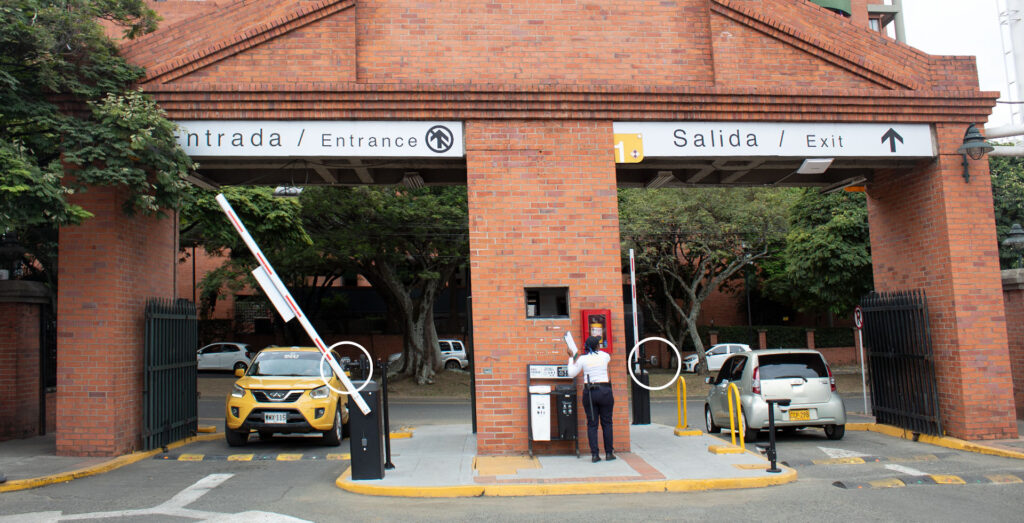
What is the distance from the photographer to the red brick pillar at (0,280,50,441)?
40.6 feet

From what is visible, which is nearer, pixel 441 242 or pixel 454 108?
pixel 454 108

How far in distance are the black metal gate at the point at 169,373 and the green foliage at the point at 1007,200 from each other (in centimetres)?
2546

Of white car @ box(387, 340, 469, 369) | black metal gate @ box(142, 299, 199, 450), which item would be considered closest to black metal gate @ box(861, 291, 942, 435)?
black metal gate @ box(142, 299, 199, 450)

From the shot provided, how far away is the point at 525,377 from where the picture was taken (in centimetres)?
1028

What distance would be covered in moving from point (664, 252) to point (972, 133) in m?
19.3

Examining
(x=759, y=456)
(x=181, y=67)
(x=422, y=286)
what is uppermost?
(x=181, y=67)

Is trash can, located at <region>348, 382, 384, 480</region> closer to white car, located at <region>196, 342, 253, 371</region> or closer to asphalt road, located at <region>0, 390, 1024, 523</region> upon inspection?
asphalt road, located at <region>0, 390, 1024, 523</region>

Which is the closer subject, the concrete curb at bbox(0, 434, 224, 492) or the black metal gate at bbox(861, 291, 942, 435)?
the concrete curb at bbox(0, 434, 224, 492)

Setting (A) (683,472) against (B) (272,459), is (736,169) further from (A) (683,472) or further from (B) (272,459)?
(B) (272,459)

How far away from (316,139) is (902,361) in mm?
9708

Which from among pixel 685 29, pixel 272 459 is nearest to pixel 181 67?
pixel 272 459

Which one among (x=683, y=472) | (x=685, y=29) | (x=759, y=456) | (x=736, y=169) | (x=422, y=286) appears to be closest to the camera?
(x=683, y=472)

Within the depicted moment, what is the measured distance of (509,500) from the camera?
781cm

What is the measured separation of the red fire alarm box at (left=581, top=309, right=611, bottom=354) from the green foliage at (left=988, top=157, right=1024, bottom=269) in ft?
70.8
